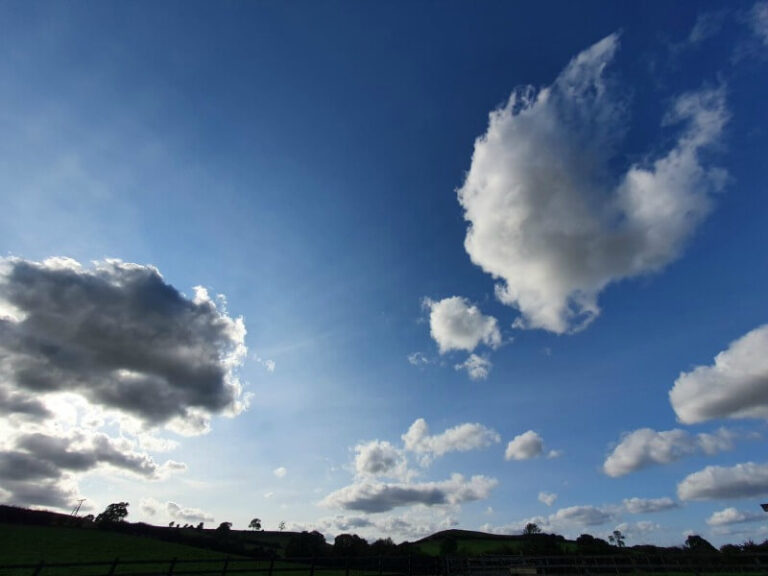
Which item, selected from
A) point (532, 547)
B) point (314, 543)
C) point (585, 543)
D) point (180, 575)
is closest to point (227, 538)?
point (314, 543)

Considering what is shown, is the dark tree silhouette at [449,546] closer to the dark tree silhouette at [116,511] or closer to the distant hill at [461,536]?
the distant hill at [461,536]

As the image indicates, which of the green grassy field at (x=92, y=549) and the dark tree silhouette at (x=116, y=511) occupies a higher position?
the dark tree silhouette at (x=116, y=511)

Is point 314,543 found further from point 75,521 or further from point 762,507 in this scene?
point 762,507

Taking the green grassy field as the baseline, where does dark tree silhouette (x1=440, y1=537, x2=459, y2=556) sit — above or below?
above

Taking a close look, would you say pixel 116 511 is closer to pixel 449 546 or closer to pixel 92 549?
pixel 92 549

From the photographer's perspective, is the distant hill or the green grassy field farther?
the distant hill

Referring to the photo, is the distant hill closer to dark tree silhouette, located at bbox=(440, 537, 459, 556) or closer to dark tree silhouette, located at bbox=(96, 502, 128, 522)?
dark tree silhouette, located at bbox=(440, 537, 459, 556)

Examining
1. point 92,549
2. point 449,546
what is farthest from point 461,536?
point 92,549

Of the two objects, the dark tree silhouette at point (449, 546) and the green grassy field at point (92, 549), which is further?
the dark tree silhouette at point (449, 546)

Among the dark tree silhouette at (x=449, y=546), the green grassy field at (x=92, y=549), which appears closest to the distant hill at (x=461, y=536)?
the dark tree silhouette at (x=449, y=546)

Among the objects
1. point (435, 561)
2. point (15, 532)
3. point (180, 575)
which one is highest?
point (15, 532)

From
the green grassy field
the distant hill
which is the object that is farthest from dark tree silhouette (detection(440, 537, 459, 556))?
the green grassy field

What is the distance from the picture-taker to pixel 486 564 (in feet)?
101

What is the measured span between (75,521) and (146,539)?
15.3 metres
